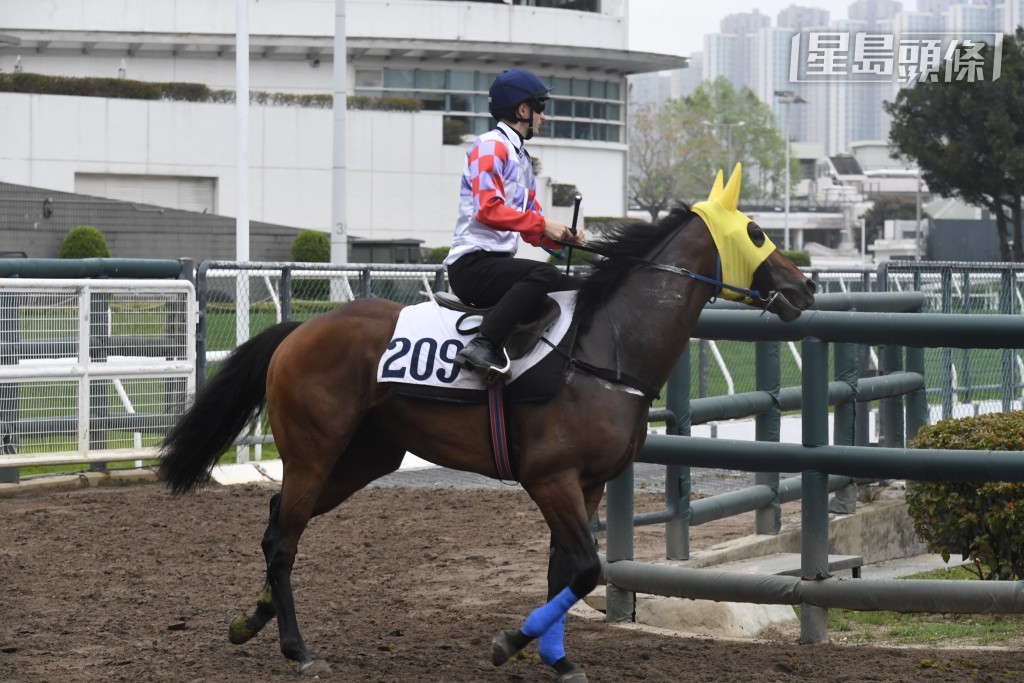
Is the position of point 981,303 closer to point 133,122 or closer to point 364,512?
point 364,512

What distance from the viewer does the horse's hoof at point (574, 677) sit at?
17.9 feet

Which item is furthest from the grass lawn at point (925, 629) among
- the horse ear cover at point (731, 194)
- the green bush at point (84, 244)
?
the green bush at point (84, 244)

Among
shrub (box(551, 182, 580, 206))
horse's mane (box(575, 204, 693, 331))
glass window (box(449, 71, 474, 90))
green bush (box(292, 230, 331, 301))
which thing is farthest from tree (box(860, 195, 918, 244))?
horse's mane (box(575, 204, 693, 331))

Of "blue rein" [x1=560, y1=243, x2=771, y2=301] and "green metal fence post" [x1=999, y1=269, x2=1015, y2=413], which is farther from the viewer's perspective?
"green metal fence post" [x1=999, y1=269, x2=1015, y2=413]

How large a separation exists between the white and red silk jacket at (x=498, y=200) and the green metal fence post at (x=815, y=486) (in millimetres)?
1240

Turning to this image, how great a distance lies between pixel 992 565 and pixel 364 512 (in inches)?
177

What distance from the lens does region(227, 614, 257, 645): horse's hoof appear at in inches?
237

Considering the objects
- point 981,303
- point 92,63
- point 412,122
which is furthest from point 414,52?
point 981,303

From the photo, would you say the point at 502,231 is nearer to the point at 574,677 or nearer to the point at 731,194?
the point at 731,194

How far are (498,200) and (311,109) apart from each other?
130 ft

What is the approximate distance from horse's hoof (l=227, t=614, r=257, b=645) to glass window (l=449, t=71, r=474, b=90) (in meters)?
46.6

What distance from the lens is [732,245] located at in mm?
5742

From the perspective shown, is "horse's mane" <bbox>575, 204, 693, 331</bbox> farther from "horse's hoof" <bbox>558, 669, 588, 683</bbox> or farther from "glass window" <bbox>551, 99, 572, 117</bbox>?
"glass window" <bbox>551, 99, 572, 117</bbox>

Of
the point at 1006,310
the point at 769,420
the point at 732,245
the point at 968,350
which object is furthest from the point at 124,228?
the point at 732,245
